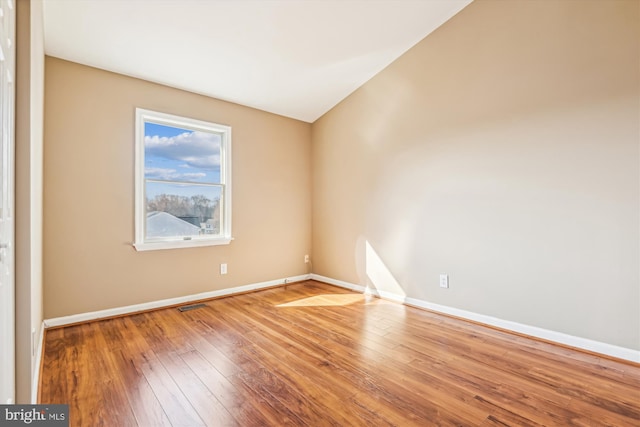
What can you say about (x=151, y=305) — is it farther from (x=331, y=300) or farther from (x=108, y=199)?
(x=331, y=300)

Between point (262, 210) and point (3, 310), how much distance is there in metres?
3.17

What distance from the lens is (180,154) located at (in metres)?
3.56

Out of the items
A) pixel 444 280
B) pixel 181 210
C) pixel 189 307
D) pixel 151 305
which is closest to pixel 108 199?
pixel 181 210

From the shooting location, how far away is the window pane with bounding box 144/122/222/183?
334 centimetres

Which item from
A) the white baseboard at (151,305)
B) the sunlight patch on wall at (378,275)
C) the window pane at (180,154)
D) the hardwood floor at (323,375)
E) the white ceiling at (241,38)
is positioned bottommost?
the hardwood floor at (323,375)

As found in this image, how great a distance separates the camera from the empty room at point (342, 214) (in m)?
1.71

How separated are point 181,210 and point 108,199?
0.72 m

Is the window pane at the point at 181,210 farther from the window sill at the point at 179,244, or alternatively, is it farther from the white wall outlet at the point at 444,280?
Result: the white wall outlet at the point at 444,280

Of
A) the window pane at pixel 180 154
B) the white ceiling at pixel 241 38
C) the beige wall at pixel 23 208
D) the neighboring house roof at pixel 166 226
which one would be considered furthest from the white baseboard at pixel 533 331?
the beige wall at pixel 23 208

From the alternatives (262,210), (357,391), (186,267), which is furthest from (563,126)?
(186,267)

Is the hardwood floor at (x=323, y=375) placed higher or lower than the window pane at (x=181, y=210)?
lower

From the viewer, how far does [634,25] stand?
2174mm

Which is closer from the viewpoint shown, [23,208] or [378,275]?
[23,208]

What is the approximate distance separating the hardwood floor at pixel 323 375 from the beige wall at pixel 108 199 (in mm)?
400
